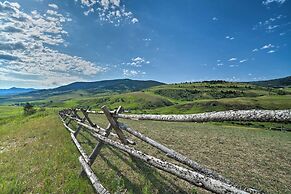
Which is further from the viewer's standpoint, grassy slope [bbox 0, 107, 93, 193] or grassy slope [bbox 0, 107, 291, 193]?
grassy slope [bbox 0, 107, 291, 193]

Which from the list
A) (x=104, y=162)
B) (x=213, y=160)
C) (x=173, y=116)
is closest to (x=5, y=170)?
(x=104, y=162)

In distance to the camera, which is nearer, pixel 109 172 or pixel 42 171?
pixel 42 171

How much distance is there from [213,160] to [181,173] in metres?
6.74

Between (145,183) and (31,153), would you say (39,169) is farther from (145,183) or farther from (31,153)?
(145,183)

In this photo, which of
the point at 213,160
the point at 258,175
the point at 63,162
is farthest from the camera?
the point at 213,160

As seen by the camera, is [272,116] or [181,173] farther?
[181,173]

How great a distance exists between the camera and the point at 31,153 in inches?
349

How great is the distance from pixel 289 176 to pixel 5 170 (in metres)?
11.2

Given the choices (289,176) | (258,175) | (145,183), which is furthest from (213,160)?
(145,183)

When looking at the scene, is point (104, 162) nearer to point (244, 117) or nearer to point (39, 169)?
point (39, 169)

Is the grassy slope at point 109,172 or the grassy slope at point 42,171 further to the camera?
the grassy slope at point 109,172

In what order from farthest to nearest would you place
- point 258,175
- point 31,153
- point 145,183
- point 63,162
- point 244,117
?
point 31,153 < point 258,175 < point 63,162 < point 145,183 < point 244,117

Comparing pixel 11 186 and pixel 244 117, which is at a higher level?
pixel 244 117

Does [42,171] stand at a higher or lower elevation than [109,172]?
higher
